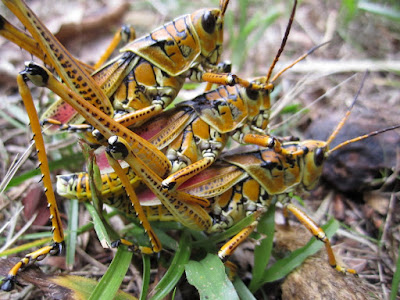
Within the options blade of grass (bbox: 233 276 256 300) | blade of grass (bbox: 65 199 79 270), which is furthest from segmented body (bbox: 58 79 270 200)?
blade of grass (bbox: 233 276 256 300)

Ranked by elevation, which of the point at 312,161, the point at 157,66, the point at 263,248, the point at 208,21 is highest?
the point at 208,21

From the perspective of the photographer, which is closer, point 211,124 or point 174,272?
point 174,272

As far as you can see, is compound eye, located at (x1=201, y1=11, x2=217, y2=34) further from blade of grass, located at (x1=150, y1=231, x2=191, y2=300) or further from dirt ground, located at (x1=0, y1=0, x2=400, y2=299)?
blade of grass, located at (x1=150, y1=231, x2=191, y2=300)

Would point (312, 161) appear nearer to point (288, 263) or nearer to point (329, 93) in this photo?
point (288, 263)

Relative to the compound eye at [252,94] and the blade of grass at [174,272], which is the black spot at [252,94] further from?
the blade of grass at [174,272]

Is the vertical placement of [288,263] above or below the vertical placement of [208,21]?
below

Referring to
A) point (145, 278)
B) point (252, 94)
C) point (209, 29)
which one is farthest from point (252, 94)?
point (145, 278)
